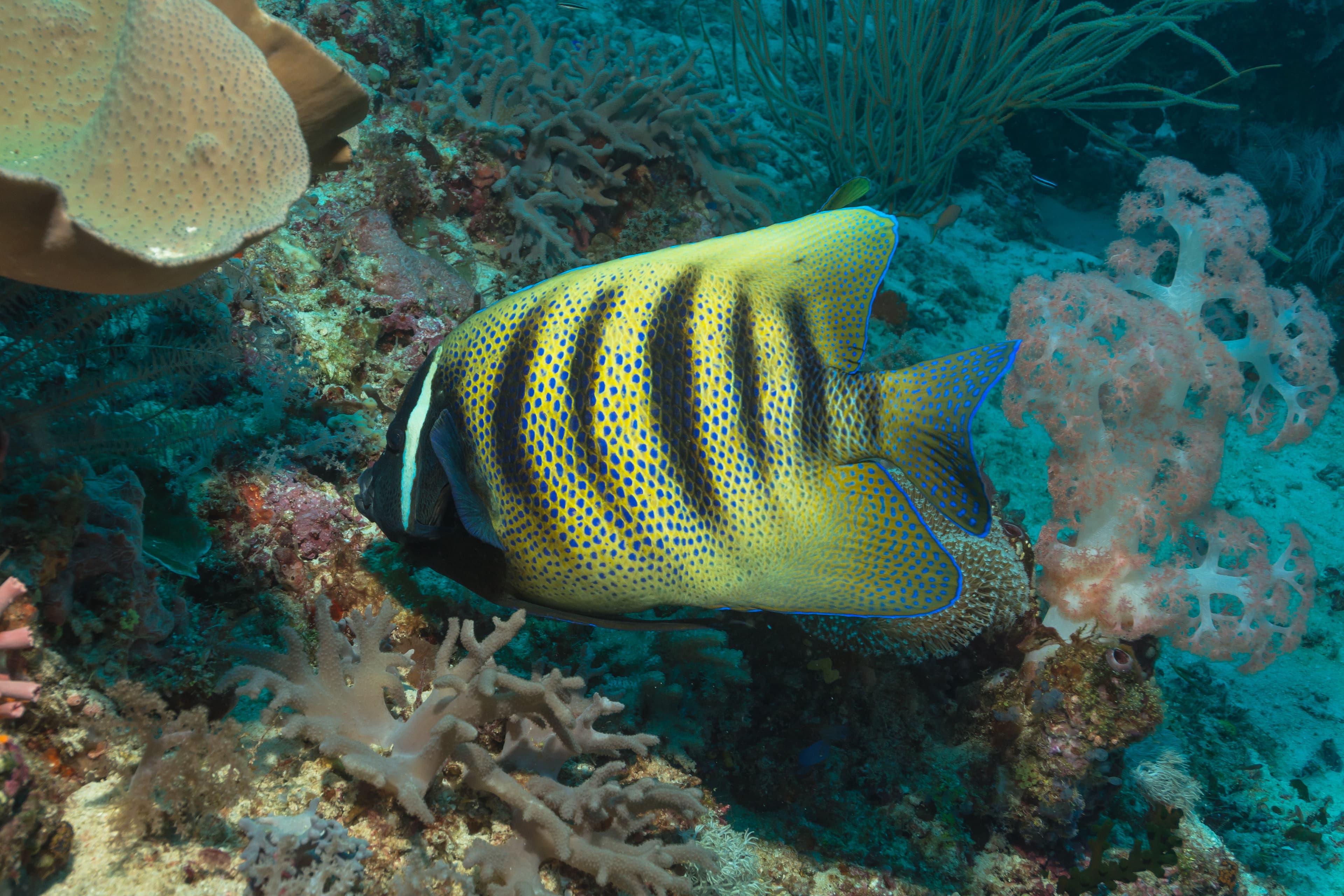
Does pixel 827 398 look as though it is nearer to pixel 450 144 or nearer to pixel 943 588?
pixel 943 588

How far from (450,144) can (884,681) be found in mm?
3594

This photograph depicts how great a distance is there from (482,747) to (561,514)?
64 centimetres

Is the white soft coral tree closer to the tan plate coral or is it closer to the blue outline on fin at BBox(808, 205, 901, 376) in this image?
the tan plate coral

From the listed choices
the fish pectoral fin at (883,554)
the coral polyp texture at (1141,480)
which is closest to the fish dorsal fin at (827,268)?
the fish pectoral fin at (883,554)

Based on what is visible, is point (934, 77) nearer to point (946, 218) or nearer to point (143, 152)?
point (946, 218)

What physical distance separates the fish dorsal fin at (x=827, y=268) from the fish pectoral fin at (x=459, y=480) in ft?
2.39

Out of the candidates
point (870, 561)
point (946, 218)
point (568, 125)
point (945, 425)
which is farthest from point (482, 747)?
point (946, 218)

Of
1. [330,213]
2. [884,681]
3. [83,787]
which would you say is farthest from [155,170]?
[884,681]

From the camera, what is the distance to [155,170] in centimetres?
111

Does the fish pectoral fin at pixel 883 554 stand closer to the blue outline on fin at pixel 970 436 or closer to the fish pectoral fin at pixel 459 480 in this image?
the blue outline on fin at pixel 970 436

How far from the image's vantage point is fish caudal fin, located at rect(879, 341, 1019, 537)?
5.23 ft

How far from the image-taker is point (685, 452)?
167 centimetres

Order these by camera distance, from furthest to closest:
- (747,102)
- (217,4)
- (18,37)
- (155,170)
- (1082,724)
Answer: (747,102), (1082,724), (217,4), (18,37), (155,170)

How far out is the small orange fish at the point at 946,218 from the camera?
6578 mm
